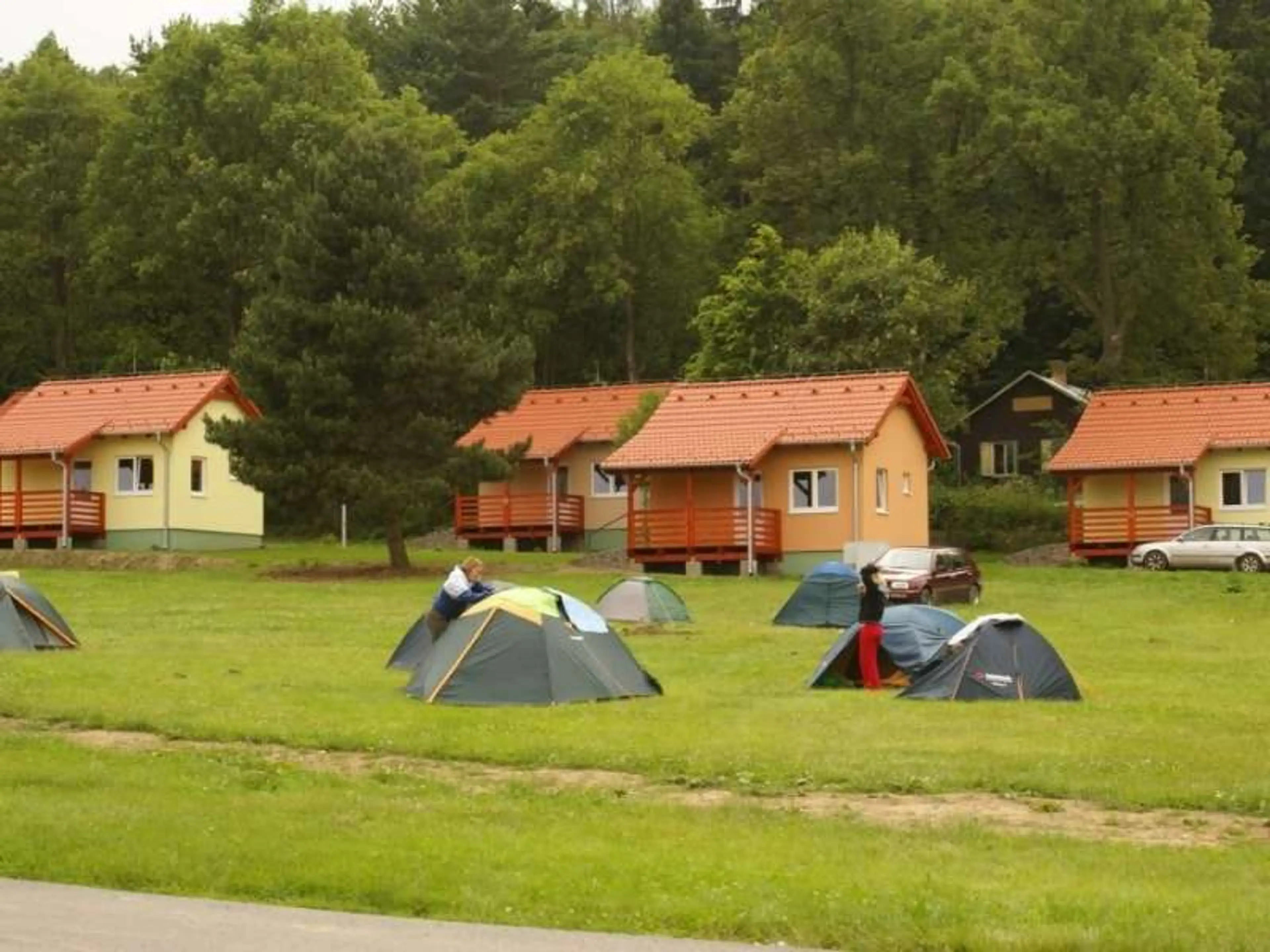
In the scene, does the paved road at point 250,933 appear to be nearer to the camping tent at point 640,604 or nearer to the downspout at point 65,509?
the camping tent at point 640,604

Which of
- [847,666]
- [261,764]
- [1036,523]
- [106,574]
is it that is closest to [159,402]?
[106,574]

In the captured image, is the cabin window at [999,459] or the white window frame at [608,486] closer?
the white window frame at [608,486]

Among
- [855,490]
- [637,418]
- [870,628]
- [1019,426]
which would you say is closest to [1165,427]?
[855,490]

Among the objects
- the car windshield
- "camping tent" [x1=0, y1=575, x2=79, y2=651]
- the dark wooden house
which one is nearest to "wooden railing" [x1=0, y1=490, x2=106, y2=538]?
the car windshield

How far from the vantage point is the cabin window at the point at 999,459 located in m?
67.3

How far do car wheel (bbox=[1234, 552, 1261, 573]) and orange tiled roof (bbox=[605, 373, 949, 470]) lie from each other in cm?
847

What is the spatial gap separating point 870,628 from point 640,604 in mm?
9697

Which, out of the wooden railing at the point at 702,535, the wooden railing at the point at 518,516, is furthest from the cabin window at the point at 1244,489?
the wooden railing at the point at 518,516

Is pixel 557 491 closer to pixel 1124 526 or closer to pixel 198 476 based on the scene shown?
pixel 198 476

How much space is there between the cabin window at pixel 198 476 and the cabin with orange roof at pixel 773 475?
11954mm

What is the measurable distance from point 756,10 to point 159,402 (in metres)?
37.8

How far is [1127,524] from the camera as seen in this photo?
166 feet

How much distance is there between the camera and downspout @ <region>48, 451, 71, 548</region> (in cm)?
5222

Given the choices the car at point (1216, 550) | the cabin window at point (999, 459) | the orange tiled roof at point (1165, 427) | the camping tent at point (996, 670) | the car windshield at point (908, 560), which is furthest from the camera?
the cabin window at point (999, 459)
